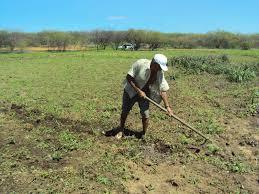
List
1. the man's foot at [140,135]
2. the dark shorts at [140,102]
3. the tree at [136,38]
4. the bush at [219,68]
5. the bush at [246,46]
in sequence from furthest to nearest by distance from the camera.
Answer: the tree at [136,38] < the bush at [246,46] < the bush at [219,68] < the man's foot at [140,135] < the dark shorts at [140,102]

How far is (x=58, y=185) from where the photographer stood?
5.30 metres

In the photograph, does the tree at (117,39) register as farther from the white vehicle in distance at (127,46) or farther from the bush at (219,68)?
the bush at (219,68)

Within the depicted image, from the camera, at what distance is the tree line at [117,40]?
57.2 m

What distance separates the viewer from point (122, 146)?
6.77 m

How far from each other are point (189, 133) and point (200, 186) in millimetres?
2099

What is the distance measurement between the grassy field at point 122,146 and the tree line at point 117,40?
47.6m

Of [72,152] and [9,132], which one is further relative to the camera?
[9,132]

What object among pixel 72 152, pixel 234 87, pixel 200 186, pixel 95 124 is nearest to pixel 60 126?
pixel 95 124

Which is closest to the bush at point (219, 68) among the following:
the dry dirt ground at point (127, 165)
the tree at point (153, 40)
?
the dry dirt ground at point (127, 165)

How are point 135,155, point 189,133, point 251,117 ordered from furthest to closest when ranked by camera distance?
point 251,117 → point 189,133 → point 135,155

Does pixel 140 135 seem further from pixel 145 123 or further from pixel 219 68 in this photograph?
pixel 219 68

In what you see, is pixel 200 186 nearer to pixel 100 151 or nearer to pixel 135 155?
pixel 135 155

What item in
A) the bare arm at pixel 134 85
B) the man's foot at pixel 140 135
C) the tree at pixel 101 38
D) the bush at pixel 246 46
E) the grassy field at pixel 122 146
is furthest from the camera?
the tree at pixel 101 38

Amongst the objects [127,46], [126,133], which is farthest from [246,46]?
[126,133]
